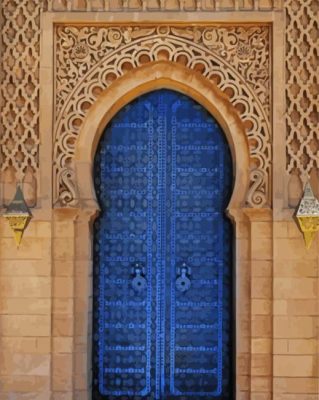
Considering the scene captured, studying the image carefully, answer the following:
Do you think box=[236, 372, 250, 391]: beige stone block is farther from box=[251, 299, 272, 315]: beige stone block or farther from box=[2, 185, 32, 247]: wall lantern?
box=[2, 185, 32, 247]: wall lantern

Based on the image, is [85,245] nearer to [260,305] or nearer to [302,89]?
[260,305]

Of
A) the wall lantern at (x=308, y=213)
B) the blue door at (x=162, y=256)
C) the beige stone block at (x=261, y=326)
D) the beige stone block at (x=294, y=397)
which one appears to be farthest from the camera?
the blue door at (x=162, y=256)

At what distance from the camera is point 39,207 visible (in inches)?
240

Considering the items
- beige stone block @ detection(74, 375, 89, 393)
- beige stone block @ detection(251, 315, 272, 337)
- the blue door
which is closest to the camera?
beige stone block @ detection(251, 315, 272, 337)

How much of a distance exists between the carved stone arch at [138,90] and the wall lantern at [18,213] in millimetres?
462

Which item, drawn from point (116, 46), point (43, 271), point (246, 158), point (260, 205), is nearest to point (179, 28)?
point (116, 46)

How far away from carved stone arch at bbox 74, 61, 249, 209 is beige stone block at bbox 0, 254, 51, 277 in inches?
23.1

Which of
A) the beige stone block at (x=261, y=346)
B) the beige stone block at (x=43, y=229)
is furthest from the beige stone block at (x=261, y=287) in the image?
the beige stone block at (x=43, y=229)

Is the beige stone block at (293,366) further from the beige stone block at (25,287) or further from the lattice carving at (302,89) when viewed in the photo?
the beige stone block at (25,287)

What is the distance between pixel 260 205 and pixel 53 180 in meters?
1.69

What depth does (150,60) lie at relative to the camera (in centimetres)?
623

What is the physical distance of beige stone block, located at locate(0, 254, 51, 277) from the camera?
606cm

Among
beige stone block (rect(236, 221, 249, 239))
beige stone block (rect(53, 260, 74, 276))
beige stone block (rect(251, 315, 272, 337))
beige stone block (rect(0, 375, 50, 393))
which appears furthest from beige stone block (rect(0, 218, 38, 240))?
beige stone block (rect(251, 315, 272, 337))

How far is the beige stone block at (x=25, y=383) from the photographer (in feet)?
19.7
